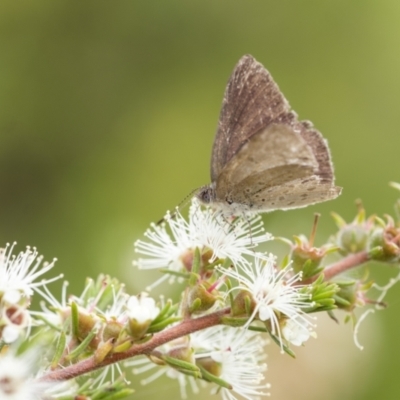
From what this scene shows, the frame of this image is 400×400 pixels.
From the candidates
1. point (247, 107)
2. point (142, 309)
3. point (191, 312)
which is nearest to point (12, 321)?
point (142, 309)

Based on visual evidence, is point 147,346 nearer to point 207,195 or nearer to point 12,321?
point 12,321

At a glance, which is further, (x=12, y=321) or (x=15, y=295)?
(x=15, y=295)

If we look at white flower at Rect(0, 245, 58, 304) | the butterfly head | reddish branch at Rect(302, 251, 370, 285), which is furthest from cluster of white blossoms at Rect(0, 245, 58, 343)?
reddish branch at Rect(302, 251, 370, 285)

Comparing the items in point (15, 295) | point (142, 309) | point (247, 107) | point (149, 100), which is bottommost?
point (142, 309)

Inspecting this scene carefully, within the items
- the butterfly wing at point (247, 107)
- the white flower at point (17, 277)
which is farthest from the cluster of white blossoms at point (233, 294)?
the white flower at point (17, 277)

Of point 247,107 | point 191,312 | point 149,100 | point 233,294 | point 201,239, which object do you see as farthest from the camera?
point 149,100

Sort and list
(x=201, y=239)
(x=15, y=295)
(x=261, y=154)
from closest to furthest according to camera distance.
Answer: (x=15, y=295), (x=201, y=239), (x=261, y=154)

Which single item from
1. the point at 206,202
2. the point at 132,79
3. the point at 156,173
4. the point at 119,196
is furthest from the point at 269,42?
the point at 206,202
